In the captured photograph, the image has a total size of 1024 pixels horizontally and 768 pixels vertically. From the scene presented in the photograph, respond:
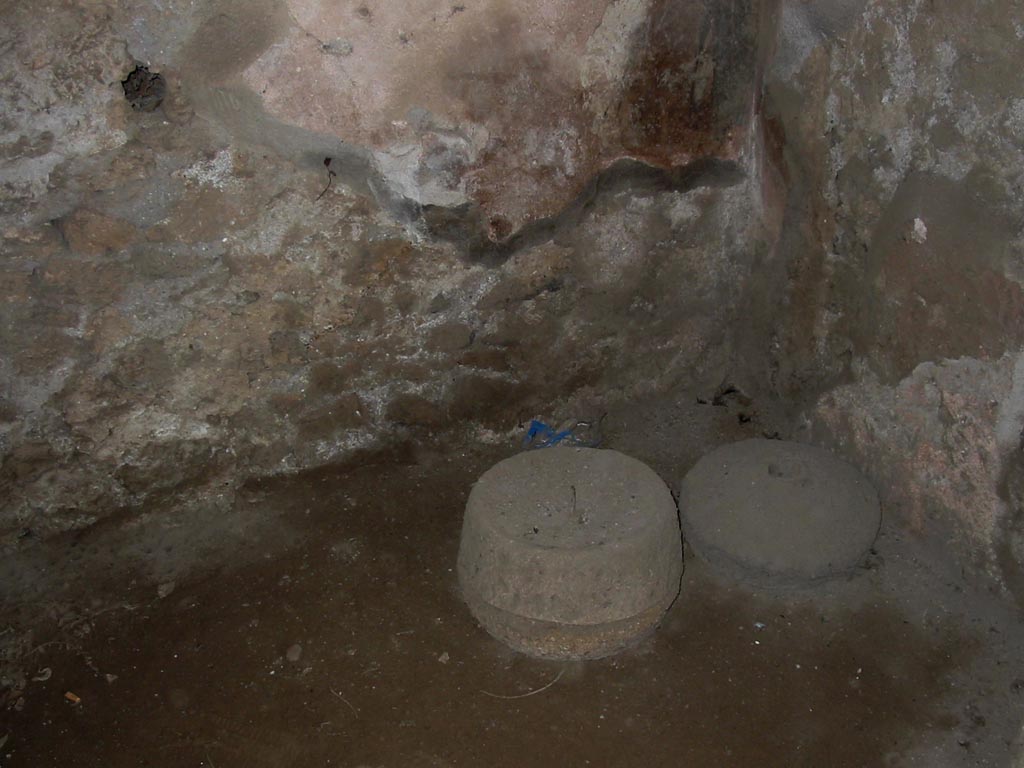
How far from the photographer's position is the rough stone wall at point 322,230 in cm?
262

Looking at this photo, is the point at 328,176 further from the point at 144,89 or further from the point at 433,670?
the point at 433,670

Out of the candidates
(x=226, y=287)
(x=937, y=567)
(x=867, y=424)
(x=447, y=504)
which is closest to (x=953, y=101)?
(x=867, y=424)

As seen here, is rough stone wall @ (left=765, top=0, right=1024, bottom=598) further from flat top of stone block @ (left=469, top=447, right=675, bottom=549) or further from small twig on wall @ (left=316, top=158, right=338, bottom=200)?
small twig on wall @ (left=316, top=158, right=338, bottom=200)

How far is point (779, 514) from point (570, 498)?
27.0 inches

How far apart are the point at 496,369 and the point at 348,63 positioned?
121 centimetres

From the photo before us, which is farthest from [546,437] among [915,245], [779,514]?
[915,245]

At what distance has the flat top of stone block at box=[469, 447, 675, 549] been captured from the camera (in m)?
2.57

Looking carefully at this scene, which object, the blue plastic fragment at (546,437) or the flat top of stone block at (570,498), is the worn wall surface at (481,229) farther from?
the flat top of stone block at (570,498)

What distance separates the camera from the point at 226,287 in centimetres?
293

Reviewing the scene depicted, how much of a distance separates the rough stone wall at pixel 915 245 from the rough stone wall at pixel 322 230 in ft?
0.96

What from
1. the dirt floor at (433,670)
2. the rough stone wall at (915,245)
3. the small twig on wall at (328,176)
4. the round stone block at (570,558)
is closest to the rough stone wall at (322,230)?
the small twig on wall at (328,176)

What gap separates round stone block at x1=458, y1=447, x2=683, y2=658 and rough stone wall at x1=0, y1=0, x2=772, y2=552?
74 cm

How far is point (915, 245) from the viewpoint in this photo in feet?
9.19

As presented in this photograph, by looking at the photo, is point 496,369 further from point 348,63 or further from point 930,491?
point 930,491
